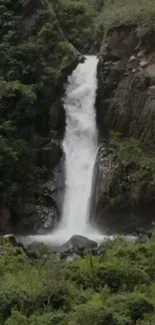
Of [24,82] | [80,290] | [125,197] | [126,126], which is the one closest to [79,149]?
[126,126]

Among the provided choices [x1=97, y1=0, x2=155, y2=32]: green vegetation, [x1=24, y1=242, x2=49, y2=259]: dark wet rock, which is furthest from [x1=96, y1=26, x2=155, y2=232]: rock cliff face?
[x1=24, y1=242, x2=49, y2=259]: dark wet rock

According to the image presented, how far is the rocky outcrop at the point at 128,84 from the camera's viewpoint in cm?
3431

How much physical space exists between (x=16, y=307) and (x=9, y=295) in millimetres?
445

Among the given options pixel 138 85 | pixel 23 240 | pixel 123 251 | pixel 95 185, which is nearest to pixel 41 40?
pixel 138 85

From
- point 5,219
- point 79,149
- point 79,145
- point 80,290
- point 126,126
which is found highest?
point 126,126

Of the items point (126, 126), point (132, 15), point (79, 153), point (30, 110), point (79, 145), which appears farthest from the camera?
point (132, 15)

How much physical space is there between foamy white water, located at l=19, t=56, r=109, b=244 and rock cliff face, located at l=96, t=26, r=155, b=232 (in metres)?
0.72

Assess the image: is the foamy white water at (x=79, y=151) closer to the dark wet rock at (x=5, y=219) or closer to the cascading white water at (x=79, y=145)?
the cascading white water at (x=79, y=145)

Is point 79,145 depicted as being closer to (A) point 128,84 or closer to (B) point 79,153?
(B) point 79,153

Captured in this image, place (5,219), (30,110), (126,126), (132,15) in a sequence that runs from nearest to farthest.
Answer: (5,219) → (30,110) → (126,126) → (132,15)

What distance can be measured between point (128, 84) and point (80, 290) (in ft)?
62.6

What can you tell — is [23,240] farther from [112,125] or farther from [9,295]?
[9,295]

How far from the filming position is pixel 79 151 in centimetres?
3459

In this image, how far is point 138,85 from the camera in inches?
1369
